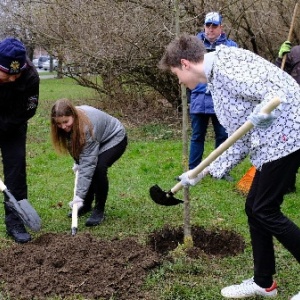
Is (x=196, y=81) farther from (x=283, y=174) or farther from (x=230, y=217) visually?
(x=230, y=217)

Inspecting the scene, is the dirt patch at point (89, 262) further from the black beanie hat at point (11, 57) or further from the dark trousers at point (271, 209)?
the black beanie hat at point (11, 57)

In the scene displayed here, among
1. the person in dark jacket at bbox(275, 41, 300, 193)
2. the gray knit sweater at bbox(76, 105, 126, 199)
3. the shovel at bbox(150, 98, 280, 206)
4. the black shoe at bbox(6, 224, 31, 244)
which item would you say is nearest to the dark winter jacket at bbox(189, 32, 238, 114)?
the person in dark jacket at bbox(275, 41, 300, 193)

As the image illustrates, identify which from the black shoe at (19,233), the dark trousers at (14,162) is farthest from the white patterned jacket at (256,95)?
the black shoe at (19,233)

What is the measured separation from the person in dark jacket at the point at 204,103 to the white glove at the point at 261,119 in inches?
133

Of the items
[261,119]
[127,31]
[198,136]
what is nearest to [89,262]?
[261,119]

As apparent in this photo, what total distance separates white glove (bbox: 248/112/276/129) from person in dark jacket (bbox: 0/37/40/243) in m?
2.09

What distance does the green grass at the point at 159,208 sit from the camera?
398 cm

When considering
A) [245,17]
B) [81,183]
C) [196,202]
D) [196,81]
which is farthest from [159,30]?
[196,81]

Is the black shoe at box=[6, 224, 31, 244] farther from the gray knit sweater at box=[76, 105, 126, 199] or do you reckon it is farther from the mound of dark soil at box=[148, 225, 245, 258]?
the mound of dark soil at box=[148, 225, 245, 258]

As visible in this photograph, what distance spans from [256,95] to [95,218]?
261 centimetres

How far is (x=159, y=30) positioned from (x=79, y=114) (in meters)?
5.50

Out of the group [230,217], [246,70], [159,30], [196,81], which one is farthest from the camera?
[159,30]

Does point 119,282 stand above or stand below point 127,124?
above

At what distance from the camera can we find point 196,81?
341 cm
